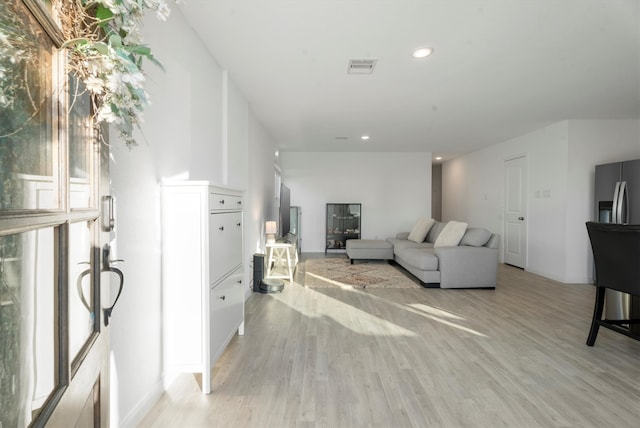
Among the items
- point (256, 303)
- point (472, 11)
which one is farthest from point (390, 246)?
point (472, 11)

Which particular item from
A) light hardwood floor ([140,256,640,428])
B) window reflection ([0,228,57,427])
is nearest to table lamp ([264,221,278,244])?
light hardwood floor ([140,256,640,428])

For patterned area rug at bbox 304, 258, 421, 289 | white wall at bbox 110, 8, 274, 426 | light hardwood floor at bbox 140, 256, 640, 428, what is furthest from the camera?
patterned area rug at bbox 304, 258, 421, 289

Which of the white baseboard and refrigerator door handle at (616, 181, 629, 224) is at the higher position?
refrigerator door handle at (616, 181, 629, 224)

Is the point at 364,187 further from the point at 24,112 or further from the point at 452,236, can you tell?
the point at 24,112

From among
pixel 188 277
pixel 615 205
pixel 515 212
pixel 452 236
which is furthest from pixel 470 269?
pixel 188 277

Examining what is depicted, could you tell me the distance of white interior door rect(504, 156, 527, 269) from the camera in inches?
233

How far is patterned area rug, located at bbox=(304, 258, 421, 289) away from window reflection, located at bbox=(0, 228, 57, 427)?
3.94 meters

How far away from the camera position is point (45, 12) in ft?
1.95

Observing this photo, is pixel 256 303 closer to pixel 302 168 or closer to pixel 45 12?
pixel 45 12

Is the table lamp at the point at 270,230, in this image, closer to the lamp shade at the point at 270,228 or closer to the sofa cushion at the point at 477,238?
the lamp shade at the point at 270,228

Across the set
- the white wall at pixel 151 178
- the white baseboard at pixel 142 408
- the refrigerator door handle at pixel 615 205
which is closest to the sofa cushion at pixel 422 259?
the refrigerator door handle at pixel 615 205

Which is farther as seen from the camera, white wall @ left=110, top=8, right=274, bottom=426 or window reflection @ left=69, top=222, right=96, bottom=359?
white wall @ left=110, top=8, right=274, bottom=426

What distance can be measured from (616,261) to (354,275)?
3.29 meters

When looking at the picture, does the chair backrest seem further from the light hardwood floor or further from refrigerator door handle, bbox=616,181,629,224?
refrigerator door handle, bbox=616,181,629,224
